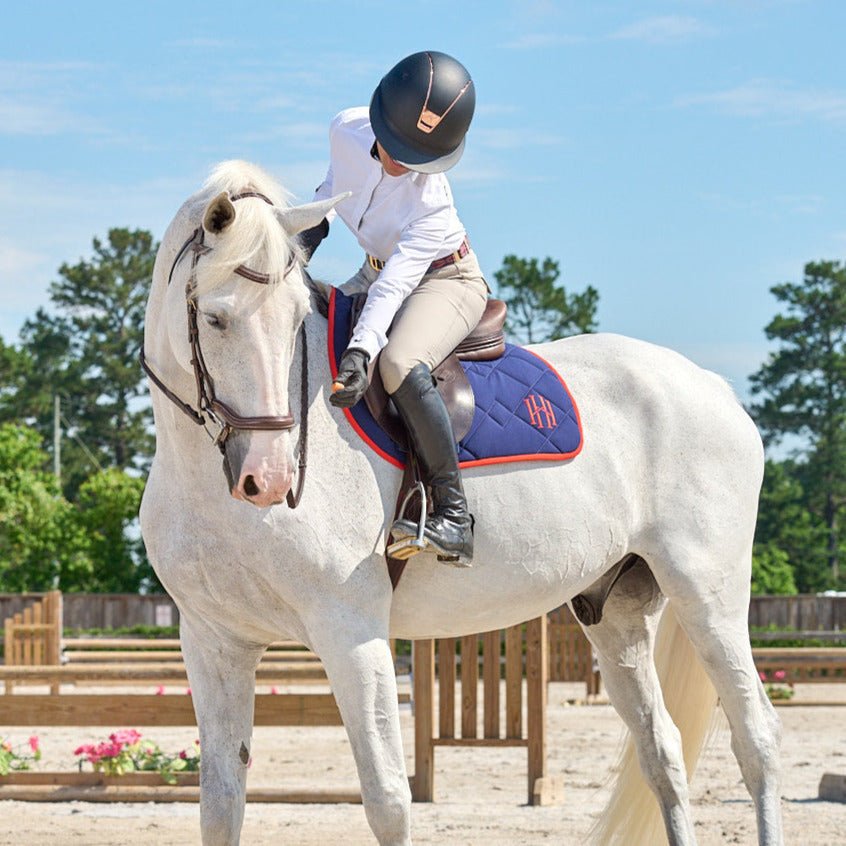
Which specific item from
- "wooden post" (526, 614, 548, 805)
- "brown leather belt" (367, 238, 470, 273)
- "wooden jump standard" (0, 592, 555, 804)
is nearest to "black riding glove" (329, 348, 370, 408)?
"brown leather belt" (367, 238, 470, 273)

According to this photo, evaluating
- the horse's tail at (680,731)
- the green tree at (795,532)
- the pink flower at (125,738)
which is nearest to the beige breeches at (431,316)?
the horse's tail at (680,731)

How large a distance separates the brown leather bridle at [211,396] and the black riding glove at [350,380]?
159mm

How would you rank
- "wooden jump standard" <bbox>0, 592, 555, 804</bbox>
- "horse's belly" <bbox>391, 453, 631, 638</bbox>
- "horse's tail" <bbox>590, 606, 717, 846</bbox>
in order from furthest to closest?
1. "wooden jump standard" <bbox>0, 592, 555, 804</bbox>
2. "horse's tail" <bbox>590, 606, 717, 846</bbox>
3. "horse's belly" <bbox>391, 453, 631, 638</bbox>

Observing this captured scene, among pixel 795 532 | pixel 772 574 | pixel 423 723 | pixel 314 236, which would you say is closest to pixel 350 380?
pixel 314 236

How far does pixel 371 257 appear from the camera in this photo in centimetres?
479

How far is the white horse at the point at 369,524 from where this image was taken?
3.87 metres

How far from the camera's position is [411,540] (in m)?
4.19

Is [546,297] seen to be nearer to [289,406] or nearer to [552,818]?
[552,818]

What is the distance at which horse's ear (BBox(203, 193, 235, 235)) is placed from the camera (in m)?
3.85

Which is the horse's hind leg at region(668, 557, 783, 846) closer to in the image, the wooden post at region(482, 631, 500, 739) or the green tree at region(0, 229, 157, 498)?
the wooden post at region(482, 631, 500, 739)

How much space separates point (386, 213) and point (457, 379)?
614mm

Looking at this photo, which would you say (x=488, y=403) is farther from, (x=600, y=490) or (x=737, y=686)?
(x=737, y=686)

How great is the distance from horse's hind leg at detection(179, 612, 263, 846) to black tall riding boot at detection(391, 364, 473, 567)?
27.2 inches

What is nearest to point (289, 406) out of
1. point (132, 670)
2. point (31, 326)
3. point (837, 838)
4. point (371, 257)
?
point (371, 257)
